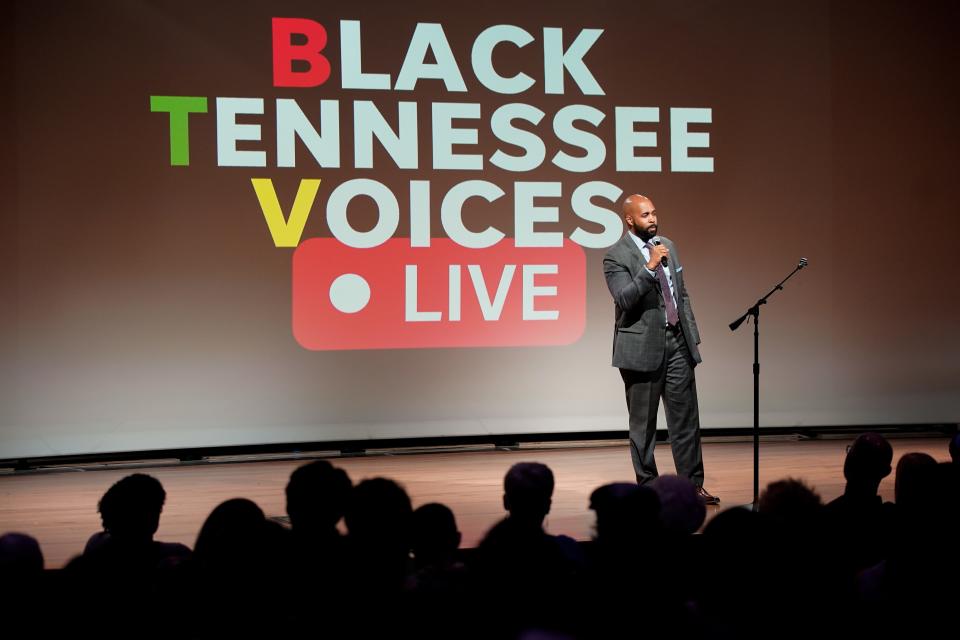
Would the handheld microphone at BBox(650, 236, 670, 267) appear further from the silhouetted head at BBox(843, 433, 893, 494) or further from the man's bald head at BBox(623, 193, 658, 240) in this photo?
the silhouetted head at BBox(843, 433, 893, 494)

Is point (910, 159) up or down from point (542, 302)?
up

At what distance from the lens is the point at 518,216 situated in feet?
18.1

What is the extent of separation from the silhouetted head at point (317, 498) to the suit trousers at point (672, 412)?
2.17 meters

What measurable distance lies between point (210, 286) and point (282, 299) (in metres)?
0.40

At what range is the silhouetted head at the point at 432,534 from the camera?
78.4 inches

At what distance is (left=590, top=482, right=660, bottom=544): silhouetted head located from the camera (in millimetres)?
1567

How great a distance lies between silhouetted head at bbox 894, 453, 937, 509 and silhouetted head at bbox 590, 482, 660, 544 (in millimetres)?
519

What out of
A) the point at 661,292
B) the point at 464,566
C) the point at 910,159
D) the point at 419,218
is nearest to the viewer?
the point at 464,566

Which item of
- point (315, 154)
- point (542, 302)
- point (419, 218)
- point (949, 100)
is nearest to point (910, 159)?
point (949, 100)

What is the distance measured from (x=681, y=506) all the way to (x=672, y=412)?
6.10 feet

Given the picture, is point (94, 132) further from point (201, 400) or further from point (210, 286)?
point (201, 400)

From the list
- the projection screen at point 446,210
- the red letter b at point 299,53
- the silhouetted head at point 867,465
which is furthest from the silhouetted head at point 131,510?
the red letter b at point 299,53

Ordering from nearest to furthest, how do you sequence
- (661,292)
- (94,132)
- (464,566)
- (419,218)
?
(464,566), (661,292), (94,132), (419,218)

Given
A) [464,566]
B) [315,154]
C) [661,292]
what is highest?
[315,154]
